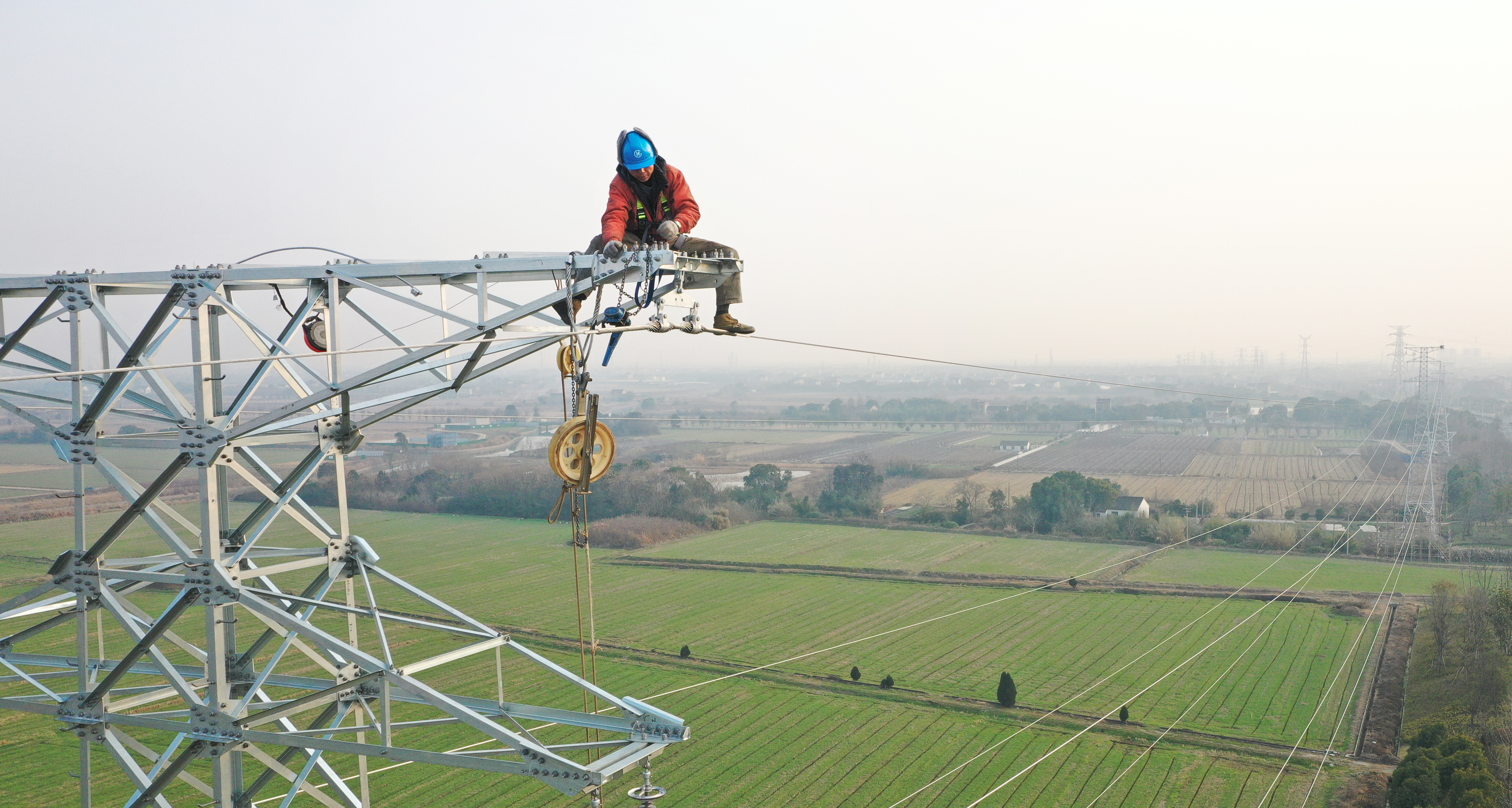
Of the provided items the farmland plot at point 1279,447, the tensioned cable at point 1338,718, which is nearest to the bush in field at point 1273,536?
the tensioned cable at point 1338,718

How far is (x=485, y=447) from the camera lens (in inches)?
3514

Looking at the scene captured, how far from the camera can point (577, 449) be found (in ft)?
22.8

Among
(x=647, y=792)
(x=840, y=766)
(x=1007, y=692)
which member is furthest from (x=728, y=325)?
(x=1007, y=692)

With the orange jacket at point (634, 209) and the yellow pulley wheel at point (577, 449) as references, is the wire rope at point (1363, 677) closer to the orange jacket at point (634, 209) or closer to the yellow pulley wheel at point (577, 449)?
the yellow pulley wheel at point (577, 449)

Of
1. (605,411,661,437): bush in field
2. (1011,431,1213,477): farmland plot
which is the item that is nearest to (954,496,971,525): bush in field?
(1011,431,1213,477): farmland plot

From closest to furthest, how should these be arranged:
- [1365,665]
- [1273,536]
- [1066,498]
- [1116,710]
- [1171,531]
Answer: [1116,710] → [1365,665] → [1273,536] → [1171,531] → [1066,498]

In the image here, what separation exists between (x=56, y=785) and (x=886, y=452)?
257 feet

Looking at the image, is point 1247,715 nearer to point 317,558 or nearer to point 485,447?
point 317,558

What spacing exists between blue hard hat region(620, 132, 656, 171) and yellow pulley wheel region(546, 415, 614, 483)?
173cm

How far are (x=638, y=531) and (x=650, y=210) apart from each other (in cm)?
4906

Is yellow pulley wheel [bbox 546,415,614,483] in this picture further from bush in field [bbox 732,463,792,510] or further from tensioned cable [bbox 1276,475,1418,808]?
bush in field [bbox 732,463,792,510]

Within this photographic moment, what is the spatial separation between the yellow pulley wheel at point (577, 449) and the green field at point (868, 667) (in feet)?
54.5

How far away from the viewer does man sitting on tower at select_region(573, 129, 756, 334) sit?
6.36m

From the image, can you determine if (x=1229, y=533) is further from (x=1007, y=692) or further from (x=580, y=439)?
(x=580, y=439)
